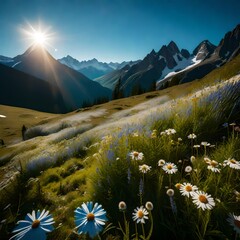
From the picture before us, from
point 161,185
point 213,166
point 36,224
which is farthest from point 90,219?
point 213,166

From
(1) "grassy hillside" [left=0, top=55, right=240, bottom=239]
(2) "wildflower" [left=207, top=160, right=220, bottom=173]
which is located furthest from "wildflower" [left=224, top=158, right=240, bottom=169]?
(2) "wildflower" [left=207, top=160, right=220, bottom=173]

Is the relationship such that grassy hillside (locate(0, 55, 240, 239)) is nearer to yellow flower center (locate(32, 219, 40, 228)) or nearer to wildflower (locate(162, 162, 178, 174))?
wildflower (locate(162, 162, 178, 174))

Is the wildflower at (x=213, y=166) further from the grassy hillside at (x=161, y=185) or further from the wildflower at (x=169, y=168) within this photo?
the wildflower at (x=169, y=168)

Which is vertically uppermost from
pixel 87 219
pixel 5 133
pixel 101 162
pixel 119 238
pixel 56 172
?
pixel 87 219

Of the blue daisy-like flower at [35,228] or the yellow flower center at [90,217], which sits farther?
the yellow flower center at [90,217]

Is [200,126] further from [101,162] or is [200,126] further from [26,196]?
[26,196]

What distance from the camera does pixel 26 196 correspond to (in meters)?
4.39

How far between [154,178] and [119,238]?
1.14m

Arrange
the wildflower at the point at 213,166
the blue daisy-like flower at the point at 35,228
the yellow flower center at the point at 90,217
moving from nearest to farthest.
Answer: the blue daisy-like flower at the point at 35,228
the yellow flower center at the point at 90,217
the wildflower at the point at 213,166

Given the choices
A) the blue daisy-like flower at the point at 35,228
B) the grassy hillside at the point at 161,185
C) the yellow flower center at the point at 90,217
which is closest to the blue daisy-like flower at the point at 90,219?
the yellow flower center at the point at 90,217

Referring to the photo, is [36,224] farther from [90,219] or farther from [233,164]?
[233,164]

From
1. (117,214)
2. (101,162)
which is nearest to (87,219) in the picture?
(117,214)

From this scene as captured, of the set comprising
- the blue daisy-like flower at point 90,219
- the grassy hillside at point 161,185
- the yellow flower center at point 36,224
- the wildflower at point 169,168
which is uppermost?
the yellow flower center at point 36,224

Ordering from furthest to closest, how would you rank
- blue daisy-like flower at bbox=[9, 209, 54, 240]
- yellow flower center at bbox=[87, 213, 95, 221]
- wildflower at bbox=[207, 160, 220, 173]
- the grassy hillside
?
wildflower at bbox=[207, 160, 220, 173] → the grassy hillside → yellow flower center at bbox=[87, 213, 95, 221] → blue daisy-like flower at bbox=[9, 209, 54, 240]
